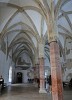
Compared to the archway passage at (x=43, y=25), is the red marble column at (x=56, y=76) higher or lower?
lower

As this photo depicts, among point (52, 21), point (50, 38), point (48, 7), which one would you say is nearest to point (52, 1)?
point (48, 7)

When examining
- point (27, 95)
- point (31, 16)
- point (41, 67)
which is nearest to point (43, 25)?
point (31, 16)

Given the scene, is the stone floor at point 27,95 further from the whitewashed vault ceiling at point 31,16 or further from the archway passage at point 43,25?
the whitewashed vault ceiling at point 31,16

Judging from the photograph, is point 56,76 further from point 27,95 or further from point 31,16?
point 31,16

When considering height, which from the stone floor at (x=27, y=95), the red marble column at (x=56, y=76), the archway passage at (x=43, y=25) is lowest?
the stone floor at (x=27, y=95)

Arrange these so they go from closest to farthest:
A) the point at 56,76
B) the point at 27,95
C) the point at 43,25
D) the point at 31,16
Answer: the point at 56,76, the point at 27,95, the point at 31,16, the point at 43,25

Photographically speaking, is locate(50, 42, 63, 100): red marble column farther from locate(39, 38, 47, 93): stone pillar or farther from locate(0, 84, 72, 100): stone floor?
locate(39, 38, 47, 93): stone pillar

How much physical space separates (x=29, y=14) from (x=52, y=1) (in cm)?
490

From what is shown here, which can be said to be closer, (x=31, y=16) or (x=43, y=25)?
(x=31, y=16)

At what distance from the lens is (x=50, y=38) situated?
9.57 metres

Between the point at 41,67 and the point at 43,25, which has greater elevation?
the point at 43,25

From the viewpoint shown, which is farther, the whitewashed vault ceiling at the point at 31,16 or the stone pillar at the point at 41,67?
the stone pillar at the point at 41,67

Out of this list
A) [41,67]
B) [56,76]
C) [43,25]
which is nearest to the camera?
[56,76]

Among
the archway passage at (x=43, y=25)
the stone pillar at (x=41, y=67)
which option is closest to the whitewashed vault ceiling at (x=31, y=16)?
the archway passage at (x=43, y=25)
